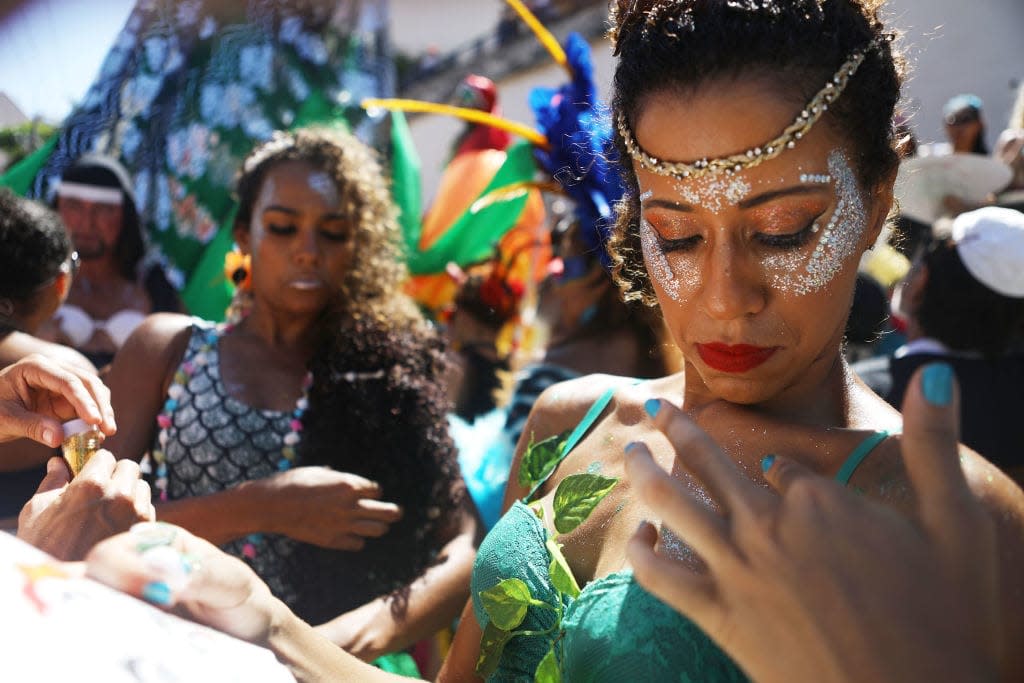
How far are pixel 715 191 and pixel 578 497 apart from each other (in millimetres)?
513

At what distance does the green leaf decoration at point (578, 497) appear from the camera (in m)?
1.50

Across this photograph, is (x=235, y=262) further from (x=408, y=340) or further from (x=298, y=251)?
(x=408, y=340)

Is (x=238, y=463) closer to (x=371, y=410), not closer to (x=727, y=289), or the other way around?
(x=371, y=410)

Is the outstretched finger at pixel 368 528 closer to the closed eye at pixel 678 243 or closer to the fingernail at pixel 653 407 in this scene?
the closed eye at pixel 678 243

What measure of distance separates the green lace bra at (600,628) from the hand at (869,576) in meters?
0.35

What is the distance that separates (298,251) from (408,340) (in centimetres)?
39

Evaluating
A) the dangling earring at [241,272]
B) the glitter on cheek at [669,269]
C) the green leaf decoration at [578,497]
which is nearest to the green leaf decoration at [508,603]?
the green leaf decoration at [578,497]

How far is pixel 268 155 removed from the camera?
2.88 meters

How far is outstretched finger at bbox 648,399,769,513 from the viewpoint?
860 millimetres

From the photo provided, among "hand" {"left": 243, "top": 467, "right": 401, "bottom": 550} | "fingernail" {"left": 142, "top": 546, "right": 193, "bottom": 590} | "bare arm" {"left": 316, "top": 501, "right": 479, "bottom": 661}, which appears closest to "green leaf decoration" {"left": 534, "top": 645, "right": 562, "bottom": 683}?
"fingernail" {"left": 142, "top": 546, "right": 193, "bottom": 590}

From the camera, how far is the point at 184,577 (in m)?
1.06

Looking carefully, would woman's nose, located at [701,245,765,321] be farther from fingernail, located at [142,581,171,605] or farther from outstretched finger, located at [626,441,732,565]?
fingernail, located at [142,581,171,605]

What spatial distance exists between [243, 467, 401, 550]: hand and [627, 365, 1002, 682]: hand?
160cm

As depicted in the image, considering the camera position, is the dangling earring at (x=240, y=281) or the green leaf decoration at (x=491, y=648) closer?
the green leaf decoration at (x=491, y=648)
